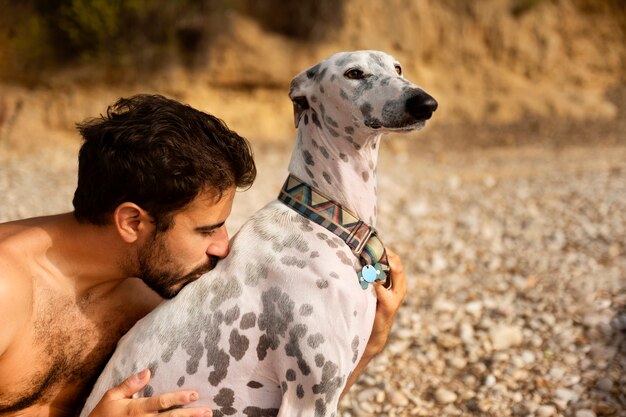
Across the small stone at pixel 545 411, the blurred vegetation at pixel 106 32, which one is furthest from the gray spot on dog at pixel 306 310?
the blurred vegetation at pixel 106 32

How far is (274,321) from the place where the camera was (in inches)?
85.6

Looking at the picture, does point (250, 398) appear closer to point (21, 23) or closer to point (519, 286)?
point (519, 286)

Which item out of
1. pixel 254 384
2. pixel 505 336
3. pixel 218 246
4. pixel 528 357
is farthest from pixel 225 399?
pixel 505 336

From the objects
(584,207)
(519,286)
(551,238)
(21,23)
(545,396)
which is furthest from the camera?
(21,23)

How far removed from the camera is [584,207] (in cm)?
680

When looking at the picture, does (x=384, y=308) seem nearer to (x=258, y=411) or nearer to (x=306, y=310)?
(x=306, y=310)

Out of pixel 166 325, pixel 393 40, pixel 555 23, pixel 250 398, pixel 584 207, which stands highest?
pixel 555 23

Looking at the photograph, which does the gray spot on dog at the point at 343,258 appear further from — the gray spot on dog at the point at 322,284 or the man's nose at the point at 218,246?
the man's nose at the point at 218,246

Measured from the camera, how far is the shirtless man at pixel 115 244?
2.24m

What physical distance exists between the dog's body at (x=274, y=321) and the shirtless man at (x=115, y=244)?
102 millimetres

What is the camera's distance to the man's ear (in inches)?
89.4

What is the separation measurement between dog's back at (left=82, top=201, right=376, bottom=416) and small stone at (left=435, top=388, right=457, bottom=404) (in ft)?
4.65

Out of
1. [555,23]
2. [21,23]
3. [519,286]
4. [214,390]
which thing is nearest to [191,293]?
[214,390]

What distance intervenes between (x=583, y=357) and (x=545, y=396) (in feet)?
1.70
